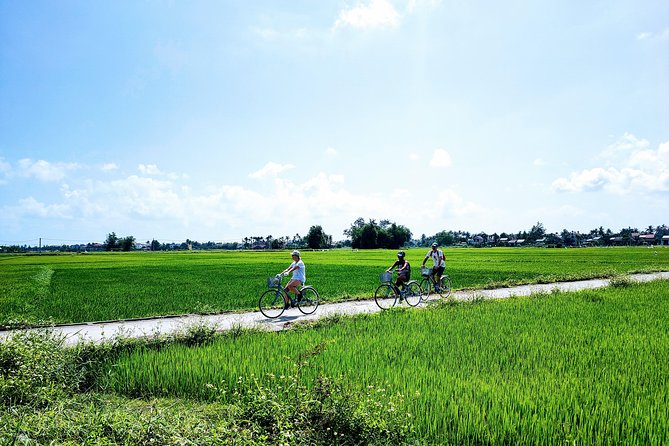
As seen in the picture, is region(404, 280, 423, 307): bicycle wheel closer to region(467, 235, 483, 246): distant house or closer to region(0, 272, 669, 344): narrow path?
region(0, 272, 669, 344): narrow path

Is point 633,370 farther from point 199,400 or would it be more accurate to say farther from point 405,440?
point 199,400

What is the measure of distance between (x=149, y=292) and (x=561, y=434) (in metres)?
19.2

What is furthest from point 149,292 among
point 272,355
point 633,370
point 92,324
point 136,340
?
point 633,370

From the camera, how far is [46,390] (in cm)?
578

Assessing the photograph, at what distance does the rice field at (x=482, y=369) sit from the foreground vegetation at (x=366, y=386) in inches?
1.1

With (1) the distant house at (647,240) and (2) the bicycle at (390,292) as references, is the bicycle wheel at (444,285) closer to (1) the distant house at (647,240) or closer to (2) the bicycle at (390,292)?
(2) the bicycle at (390,292)

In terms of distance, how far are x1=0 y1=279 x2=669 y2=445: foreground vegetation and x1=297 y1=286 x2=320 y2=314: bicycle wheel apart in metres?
2.80

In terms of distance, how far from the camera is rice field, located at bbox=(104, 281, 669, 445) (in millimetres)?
4539

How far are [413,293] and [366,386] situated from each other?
31.9 ft

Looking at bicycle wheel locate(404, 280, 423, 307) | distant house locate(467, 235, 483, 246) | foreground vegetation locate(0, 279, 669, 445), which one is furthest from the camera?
distant house locate(467, 235, 483, 246)

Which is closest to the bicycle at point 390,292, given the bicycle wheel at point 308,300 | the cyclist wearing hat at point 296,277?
the bicycle wheel at point 308,300

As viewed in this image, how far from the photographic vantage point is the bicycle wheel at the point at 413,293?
14.2 metres

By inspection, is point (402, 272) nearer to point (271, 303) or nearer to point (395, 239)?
point (271, 303)

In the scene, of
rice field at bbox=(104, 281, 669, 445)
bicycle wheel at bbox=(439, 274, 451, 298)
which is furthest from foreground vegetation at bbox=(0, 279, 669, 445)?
bicycle wheel at bbox=(439, 274, 451, 298)
